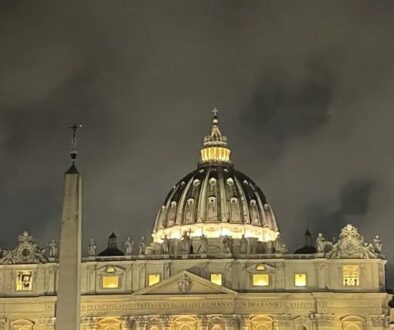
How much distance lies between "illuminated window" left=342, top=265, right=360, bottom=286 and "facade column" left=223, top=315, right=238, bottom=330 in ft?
30.4

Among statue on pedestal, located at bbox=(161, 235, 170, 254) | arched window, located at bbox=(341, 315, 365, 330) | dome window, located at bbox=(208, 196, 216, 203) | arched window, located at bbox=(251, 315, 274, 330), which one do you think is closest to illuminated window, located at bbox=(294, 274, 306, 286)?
arched window, located at bbox=(251, 315, 274, 330)

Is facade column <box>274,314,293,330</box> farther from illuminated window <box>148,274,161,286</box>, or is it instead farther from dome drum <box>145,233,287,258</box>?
illuminated window <box>148,274,161,286</box>

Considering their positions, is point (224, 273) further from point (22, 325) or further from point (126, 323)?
point (22, 325)

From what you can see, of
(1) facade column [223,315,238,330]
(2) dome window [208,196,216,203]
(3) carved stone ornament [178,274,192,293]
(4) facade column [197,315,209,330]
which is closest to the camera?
(1) facade column [223,315,238,330]

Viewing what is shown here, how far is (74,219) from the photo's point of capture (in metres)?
35.5

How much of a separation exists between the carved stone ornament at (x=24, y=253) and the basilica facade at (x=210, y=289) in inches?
3.3

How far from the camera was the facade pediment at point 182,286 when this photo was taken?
293ft

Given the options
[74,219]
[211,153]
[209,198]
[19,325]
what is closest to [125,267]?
[19,325]

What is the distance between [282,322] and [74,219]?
55412 mm

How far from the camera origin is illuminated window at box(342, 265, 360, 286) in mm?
89875

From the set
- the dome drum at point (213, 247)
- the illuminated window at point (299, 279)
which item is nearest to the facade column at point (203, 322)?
the dome drum at point (213, 247)

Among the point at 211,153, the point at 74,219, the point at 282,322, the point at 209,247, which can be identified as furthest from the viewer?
the point at 211,153

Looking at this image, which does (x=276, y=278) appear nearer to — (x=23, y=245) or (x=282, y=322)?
(x=282, y=322)

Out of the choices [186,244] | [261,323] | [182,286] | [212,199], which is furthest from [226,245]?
[212,199]
